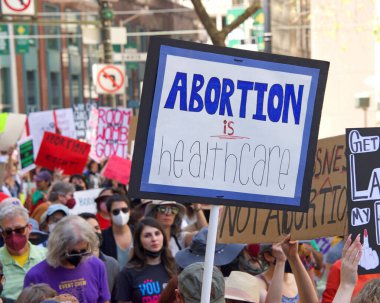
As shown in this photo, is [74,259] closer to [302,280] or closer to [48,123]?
[302,280]

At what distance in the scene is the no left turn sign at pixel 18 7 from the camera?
20562 millimetres

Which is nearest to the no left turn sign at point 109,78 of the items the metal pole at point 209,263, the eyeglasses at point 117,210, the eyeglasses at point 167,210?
the eyeglasses at point 117,210

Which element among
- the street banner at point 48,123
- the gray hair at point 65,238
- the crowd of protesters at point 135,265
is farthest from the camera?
the street banner at point 48,123

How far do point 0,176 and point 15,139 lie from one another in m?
5.81

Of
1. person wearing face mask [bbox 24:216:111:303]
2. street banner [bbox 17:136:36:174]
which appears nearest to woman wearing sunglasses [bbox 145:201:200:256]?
person wearing face mask [bbox 24:216:111:303]

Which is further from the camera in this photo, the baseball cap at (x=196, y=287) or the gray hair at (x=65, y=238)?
the gray hair at (x=65, y=238)

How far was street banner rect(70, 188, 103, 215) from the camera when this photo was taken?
11.0 m

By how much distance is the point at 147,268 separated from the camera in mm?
7285

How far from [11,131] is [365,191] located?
1196cm

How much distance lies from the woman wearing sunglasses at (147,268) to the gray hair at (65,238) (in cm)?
48

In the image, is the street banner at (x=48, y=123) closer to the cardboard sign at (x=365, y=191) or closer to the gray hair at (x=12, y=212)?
the gray hair at (x=12, y=212)

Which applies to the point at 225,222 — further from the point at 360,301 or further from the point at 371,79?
the point at 371,79

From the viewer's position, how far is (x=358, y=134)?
547 cm

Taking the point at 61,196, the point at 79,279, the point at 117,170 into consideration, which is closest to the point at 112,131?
the point at 117,170
